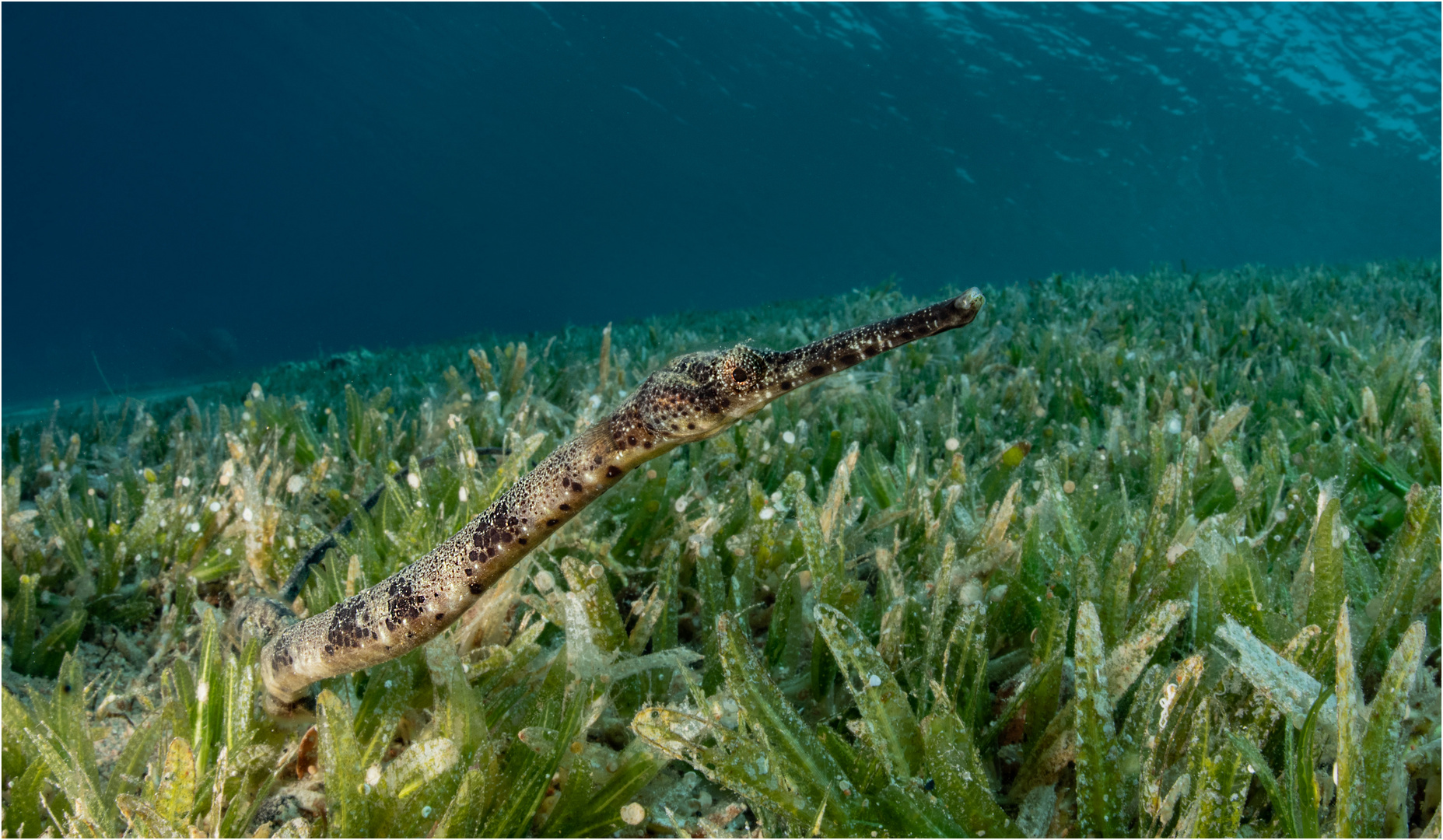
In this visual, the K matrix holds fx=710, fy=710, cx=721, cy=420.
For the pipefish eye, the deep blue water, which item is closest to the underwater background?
the pipefish eye

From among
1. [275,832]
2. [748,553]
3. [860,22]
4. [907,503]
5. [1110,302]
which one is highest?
[860,22]

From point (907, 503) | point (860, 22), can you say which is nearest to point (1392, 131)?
point (860, 22)

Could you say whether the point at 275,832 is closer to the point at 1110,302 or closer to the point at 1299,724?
the point at 1299,724

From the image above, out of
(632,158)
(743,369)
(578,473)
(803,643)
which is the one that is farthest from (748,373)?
(632,158)

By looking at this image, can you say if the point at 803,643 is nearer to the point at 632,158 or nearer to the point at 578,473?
the point at 578,473

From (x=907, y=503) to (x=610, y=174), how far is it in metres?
115

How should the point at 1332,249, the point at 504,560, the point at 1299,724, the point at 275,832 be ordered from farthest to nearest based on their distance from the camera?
the point at 1332,249, the point at 275,832, the point at 1299,724, the point at 504,560

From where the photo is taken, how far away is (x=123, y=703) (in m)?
1.61

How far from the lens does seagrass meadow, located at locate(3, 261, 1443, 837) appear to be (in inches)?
40.8

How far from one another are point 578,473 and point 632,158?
10785 centimetres

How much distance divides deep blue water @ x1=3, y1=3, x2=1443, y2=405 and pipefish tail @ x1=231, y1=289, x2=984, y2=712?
36588mm

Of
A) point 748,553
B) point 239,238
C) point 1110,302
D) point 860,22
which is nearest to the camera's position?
point 748,553

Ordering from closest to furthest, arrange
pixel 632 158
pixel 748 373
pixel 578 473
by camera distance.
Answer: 1. pixel 748 373
2. pixel 578 473
3. pixel 632 158

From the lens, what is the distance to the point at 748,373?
68cm
